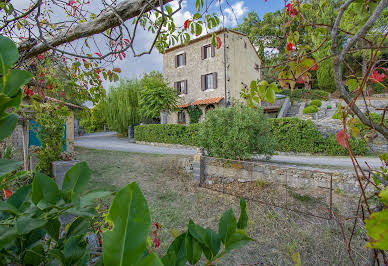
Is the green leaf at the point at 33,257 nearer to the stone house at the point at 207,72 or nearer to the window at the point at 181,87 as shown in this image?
the stone house at the point at 207,72

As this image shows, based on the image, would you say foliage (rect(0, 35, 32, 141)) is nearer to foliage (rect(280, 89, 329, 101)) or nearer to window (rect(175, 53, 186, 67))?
foliage (rect(280, 89, 329, 101))

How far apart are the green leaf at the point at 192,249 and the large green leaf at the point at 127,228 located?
22cm

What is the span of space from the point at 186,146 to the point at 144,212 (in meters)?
12.7

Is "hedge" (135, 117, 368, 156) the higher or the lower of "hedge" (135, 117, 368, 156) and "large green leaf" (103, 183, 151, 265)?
the lower

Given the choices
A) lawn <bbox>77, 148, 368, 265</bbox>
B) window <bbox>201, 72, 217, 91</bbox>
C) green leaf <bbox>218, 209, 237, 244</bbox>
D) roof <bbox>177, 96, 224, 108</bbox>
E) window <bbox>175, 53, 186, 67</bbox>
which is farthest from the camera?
window <bbox>175, 53, 186, 67</bbox>

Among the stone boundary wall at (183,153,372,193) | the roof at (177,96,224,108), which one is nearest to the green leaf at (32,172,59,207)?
the stone boundary wall at (183,153,372,193)

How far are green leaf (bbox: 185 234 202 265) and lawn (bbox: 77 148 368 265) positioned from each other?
1.39m

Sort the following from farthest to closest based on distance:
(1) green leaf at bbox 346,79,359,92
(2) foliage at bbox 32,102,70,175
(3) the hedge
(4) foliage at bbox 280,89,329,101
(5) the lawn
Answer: (3) the hedge
(2) foliage at bbox 32,102,70,175
(5) the lawn
(4) foliage at bbox 280,89,329,101
(1) green leaf at bbox 346,79,359,92

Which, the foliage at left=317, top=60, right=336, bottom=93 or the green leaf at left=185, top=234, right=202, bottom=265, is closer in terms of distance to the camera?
the green leaf at left=185, top=234, right=202, bottom=265

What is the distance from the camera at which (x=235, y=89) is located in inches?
647

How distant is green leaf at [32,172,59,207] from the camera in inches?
17.7

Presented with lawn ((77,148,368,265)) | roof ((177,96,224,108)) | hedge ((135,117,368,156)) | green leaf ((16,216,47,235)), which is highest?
roof ((177,96,224,108))

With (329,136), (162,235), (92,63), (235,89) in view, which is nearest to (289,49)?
(92,63)

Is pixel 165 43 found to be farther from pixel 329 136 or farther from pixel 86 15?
pixel 329 136
